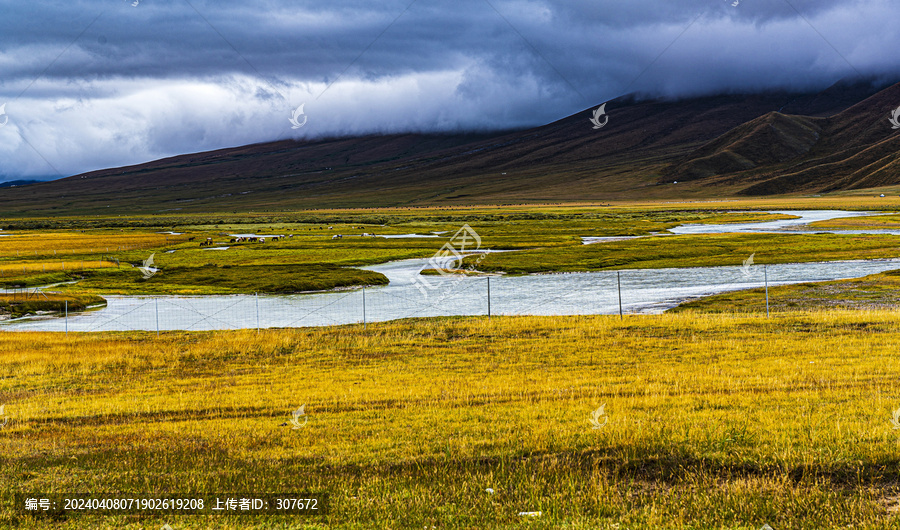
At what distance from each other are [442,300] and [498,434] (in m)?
38.0

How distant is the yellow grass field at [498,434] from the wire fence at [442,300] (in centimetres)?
1598

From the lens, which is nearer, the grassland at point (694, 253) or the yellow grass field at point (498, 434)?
the yellow grass field at point (498, 434)

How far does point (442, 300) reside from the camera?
51.2m

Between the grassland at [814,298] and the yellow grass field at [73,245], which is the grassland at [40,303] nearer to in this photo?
the yellow grass field at [73,245]

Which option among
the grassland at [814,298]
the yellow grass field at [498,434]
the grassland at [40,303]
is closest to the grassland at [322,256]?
the grassland at [40,303]

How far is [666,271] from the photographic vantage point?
212 feet

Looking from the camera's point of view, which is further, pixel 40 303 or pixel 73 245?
pixel 73 245

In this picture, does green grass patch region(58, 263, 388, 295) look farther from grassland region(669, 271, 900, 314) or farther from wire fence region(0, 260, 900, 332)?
grassland region(669, 271, 900, 314)

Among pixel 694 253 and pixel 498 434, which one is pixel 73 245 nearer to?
pixel 694 253

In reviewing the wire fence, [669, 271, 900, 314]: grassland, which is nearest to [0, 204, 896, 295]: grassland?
the wire fence

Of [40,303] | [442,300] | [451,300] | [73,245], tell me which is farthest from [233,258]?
[451,300]

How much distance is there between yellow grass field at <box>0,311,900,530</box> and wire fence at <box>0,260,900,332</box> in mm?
15983

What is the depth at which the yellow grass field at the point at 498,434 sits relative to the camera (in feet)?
31.0

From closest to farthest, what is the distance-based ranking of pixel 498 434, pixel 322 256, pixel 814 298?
pixel 498 434 < pixel 814 298 < pixel 322 256
